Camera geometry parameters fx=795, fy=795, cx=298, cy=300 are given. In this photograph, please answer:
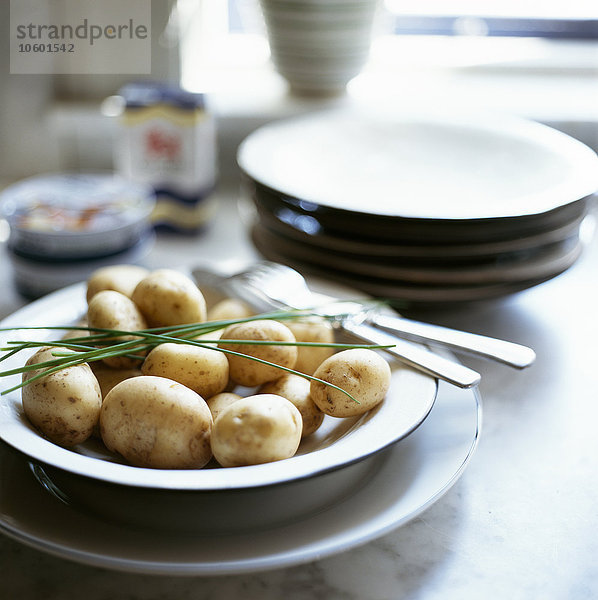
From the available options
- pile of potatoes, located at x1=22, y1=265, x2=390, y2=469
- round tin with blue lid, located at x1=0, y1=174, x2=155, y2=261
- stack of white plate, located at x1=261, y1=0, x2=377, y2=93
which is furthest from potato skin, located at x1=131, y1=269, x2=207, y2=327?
stack of white plate, located at x1=261, y1=0, x2=377, y2=93

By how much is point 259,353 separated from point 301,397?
1.9 inches

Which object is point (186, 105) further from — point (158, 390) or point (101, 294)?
point (158, 390)

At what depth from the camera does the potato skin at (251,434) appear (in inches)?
19.1

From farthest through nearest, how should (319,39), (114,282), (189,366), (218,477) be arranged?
(319,39)
(114,282)
(189,366)
(218,477)

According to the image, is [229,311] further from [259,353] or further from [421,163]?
[421,163]

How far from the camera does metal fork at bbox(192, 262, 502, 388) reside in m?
0.60

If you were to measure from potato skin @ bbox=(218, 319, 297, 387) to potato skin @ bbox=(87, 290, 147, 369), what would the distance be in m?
0.08

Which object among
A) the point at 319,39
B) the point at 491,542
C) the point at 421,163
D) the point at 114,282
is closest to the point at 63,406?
the point at 114,282

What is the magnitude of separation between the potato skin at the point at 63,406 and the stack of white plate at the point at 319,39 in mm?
737

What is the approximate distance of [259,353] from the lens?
60 centimetres

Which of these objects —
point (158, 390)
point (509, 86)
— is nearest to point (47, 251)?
point (158, 390)

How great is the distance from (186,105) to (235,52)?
0.55 m

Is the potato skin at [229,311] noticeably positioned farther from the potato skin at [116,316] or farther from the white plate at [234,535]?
the white plate at [234,535]

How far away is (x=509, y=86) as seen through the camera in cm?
138
